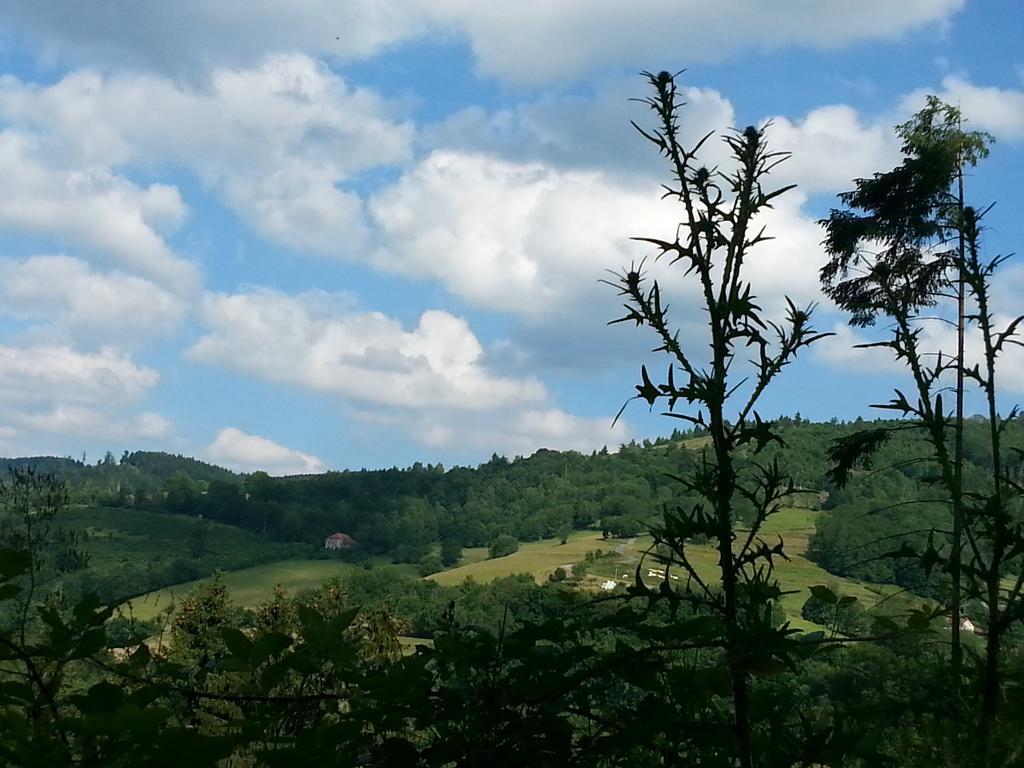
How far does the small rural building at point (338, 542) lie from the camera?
6837 inches

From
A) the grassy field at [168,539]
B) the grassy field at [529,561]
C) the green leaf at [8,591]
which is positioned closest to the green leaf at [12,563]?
the green leaf at [8,591]

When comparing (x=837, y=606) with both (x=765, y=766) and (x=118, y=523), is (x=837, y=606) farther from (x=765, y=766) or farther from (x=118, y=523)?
(x=118, y=523)

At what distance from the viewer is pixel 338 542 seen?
175 meters

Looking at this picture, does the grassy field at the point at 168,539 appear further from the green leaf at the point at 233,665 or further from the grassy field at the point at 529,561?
the green leaf at the point at 233,665

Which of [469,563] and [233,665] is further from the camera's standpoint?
[469,563]

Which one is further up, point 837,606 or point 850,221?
point 850,221

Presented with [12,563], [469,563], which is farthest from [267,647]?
[469,563]

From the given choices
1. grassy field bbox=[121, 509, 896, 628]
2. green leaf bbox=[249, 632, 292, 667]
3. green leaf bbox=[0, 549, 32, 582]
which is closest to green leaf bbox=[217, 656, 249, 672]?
green leaf bbox=[249, 632, 292, 667]

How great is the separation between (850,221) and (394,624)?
62.5 feet

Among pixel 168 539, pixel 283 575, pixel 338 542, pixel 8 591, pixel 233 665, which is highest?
pixel 8 591

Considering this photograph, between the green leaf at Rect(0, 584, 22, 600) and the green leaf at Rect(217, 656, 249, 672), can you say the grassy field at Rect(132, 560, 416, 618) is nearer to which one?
the green leaf at Rect(0, 584, 22, 600)

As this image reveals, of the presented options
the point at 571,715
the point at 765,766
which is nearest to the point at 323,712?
the point at 571,715

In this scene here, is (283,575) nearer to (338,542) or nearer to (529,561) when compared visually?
(338,542)

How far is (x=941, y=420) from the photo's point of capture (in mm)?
→ 1735
